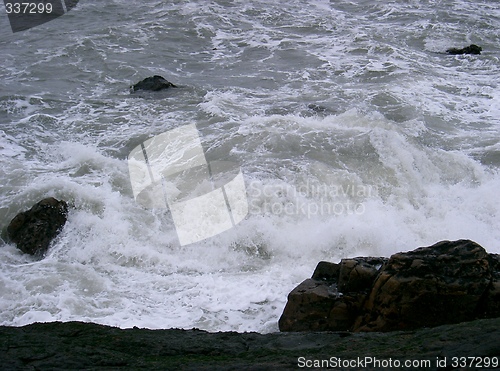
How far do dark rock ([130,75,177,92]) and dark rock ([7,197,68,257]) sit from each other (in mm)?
5453

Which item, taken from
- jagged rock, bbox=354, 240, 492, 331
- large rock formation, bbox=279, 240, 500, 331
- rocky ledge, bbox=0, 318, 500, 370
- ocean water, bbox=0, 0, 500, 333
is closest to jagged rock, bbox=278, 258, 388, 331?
large rock formation, bbox=279, 240, 500, 331

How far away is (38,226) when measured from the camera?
746 centimetres

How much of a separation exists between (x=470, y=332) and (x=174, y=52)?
13.8 m

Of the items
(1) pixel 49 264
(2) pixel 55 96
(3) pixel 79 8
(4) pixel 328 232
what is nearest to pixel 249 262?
(4) pixel 328 232

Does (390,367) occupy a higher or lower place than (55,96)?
higher

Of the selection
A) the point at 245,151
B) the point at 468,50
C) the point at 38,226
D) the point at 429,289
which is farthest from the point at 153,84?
the point at 429,289

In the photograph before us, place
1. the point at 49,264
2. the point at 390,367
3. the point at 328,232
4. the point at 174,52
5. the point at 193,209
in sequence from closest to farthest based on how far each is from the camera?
the point at 390,367 → the point at 49,264 → the point at 328,232 → the point at 193,209 → the point at 174,52

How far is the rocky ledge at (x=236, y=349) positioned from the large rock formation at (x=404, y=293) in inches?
37.6

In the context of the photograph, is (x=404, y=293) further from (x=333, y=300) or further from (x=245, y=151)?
(x=245, y=151)

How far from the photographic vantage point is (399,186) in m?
8.74

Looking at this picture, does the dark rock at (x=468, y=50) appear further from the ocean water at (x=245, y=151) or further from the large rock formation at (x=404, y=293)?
the large rock formation at (x=404, y=293)

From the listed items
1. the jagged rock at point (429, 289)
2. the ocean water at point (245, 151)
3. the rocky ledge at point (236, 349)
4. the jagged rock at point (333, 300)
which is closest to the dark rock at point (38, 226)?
the ocean water at point (245, 151)

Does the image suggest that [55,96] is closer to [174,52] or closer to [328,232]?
[174,52]

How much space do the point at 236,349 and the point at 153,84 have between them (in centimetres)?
981
